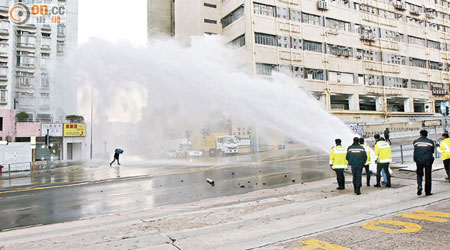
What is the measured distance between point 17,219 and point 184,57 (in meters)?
11.4

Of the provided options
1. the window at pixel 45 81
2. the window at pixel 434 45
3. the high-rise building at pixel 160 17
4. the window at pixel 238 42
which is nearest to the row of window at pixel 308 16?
the window at pixel 238 42

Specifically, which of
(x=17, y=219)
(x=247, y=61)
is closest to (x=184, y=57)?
(x=17, y=219)

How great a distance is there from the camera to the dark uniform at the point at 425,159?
7.62 meters

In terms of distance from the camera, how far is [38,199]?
34.9 ft

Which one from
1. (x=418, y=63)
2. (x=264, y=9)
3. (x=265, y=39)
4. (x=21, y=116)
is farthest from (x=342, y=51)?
(x=21, y=116)

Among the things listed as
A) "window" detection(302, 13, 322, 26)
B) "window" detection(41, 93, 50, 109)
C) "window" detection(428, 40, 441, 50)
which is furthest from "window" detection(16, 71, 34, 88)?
"window" detection(428, 40, 441, 50)

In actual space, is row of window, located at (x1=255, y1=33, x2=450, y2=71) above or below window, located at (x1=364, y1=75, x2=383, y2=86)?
above

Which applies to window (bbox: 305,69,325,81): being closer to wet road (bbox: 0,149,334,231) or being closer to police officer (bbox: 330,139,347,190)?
wet road (bbox: 0,149,334,231)

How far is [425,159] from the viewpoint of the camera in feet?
25.4

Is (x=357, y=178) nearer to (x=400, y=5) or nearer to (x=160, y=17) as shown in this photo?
(x=400, y=5)

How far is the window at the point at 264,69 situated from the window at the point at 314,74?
5.81 metres

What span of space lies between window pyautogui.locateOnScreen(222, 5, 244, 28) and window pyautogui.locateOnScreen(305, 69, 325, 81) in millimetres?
12197

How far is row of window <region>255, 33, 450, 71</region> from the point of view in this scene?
3850 centimetres

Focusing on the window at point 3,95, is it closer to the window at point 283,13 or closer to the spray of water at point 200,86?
the spray of water at point 200,86
